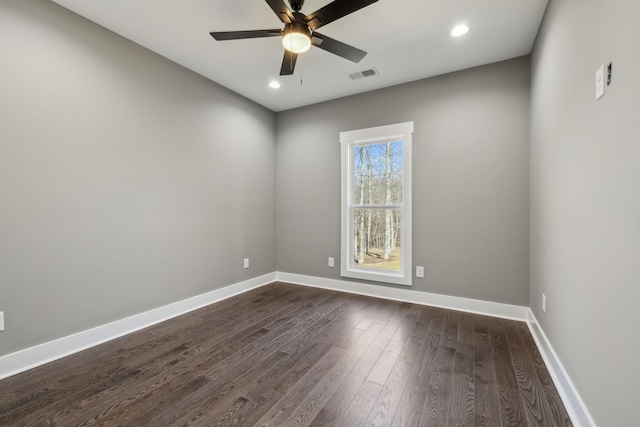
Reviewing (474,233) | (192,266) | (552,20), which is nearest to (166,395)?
(192,266)

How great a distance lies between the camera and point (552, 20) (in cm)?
204

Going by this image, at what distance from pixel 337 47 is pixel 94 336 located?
3.14m

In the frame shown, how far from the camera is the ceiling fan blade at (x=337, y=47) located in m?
2.02

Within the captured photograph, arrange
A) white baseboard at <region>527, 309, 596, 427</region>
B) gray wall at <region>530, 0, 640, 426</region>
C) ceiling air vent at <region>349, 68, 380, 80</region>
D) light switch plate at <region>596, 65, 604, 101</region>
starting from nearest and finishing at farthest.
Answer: gray wall at <region>530, 0, 640, 426</region> < light switch plate at <region>596, 65, 604, 101</region> < white baseboard at <region>527, 309, 596, 427</region> < ceiling air vent at <region>349, 68, 380, 80</region>

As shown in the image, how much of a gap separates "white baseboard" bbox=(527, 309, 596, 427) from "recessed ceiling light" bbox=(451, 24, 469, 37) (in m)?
2.66

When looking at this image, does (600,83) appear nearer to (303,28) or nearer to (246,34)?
(303,28)

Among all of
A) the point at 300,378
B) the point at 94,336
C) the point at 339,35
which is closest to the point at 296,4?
the point at 339,35

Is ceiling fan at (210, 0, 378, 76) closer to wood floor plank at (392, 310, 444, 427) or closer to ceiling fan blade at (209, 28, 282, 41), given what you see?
ceiling fan blade at (209, 28, 282, 41)

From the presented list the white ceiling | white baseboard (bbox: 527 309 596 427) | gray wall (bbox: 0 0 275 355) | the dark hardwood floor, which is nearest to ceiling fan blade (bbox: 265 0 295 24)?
the white ceiling

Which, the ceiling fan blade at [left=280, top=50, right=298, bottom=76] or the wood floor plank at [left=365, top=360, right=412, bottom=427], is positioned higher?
the ceiling fan blade at [left=280, top=50, right=298, bottom=76]

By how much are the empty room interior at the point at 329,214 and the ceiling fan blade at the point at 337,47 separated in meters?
0.02

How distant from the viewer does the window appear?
3496 mm

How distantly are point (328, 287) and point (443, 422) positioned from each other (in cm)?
259

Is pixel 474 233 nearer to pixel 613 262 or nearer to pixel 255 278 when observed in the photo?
pixel 613 262
